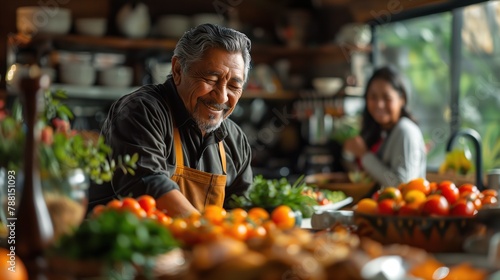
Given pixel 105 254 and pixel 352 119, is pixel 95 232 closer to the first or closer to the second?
pixel 105 254

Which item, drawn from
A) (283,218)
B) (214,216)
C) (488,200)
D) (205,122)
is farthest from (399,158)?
(214,216)

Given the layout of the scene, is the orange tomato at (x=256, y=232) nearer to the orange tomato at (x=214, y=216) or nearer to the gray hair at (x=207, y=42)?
the orange tomato at (x=214, y=216)

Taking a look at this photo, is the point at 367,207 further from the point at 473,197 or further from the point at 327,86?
the point at 327,86

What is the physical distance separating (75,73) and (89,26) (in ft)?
1.39

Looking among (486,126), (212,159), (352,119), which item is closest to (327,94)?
(352,119)

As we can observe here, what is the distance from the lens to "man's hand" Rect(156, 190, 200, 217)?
6.95 ft

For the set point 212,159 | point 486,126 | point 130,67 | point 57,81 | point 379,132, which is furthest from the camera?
point 130,67

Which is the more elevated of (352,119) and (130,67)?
(130,67)

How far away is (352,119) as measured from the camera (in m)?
6.21

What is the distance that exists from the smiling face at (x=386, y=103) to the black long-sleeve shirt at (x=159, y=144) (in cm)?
159

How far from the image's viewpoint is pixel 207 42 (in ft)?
8.57

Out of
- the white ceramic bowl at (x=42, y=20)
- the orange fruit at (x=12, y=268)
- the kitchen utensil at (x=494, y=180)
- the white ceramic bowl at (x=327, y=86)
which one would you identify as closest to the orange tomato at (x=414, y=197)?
the kitchen utensil at (x=494, y=180)

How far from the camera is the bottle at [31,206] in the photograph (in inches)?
48.5

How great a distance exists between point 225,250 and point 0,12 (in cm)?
452
